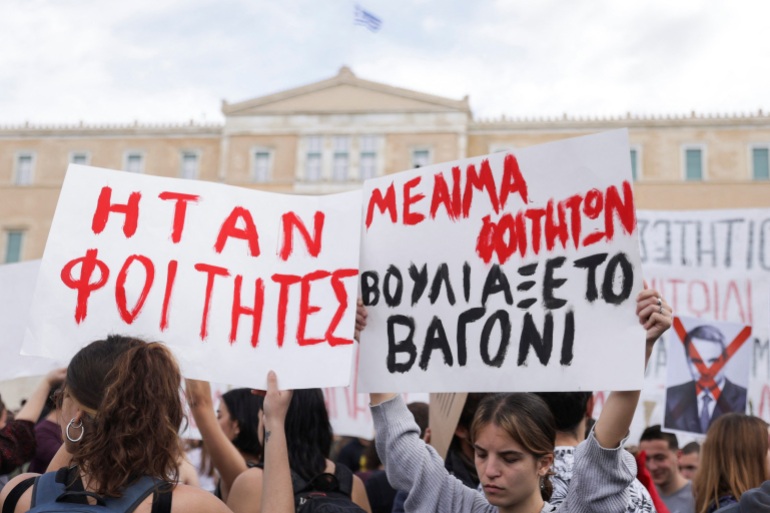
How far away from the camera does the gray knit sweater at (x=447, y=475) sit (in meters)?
2.15

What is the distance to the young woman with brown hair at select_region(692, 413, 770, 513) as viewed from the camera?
3.19 m

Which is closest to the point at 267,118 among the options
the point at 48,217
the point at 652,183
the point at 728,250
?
the point at 48,217

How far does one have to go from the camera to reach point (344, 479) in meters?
2.77

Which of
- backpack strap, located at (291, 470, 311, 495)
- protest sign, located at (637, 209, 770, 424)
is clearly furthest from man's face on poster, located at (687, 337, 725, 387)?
backpack strap, located at (291, 470, 311, 495)

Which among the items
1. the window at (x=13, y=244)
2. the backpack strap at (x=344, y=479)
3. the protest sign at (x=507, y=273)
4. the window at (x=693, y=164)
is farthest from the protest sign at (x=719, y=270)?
the window at (x=13, y=244)

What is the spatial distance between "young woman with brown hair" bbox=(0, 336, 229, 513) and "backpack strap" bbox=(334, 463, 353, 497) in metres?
0.87

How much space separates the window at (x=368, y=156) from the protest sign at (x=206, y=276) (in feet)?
107

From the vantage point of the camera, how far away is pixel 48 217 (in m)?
36.1

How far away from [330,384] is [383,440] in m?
0.23

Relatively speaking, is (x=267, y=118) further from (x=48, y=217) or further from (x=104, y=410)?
(x=104, y=410)

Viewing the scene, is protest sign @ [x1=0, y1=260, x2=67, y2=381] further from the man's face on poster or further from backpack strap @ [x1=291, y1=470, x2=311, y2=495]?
the man's face on poster

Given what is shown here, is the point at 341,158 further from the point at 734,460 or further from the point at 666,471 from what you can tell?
the point at 734,460

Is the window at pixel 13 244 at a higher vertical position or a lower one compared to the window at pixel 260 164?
lower

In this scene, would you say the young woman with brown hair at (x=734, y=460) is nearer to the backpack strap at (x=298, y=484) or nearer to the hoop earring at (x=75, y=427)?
the backpack strap at (x=298, y=484)
